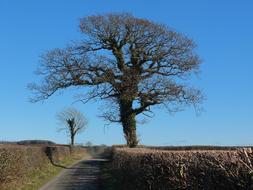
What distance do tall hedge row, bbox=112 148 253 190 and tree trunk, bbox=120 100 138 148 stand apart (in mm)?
27462

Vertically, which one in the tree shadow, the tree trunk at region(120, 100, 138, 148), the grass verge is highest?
the tree trunk at region(120, 100, 138, 148)

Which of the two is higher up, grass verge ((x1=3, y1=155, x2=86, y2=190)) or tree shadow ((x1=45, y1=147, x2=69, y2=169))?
tree shadow ((x1=45, y1=147, x2=69, y2=169))

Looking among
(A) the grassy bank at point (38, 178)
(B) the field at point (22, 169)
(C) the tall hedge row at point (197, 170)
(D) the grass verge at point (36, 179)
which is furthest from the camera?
(A) the grassy bank at point (38, 178)

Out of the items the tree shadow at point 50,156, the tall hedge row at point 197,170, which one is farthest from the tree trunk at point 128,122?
the tall hedge row at point 197,170

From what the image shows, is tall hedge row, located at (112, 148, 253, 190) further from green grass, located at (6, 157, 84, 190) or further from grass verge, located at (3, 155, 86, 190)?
green grass, located at (6, 157, 84, 190)

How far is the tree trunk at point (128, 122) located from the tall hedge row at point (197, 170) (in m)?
27.5

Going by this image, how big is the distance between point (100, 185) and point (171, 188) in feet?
54.7

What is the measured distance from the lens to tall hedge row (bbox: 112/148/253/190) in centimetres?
941

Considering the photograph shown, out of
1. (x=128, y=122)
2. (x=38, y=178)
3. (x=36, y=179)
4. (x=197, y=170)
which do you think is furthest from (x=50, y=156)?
(x=197, y=170)

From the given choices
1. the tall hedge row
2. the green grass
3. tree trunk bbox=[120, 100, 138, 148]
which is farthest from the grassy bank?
the tall hedge row

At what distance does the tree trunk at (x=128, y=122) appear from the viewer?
48531mm

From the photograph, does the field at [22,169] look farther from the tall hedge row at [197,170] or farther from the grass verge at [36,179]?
the tall hedge row at [197,170]

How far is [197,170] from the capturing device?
1191 centimetres

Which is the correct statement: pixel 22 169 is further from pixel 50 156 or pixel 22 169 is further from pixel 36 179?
pixel 50 156
